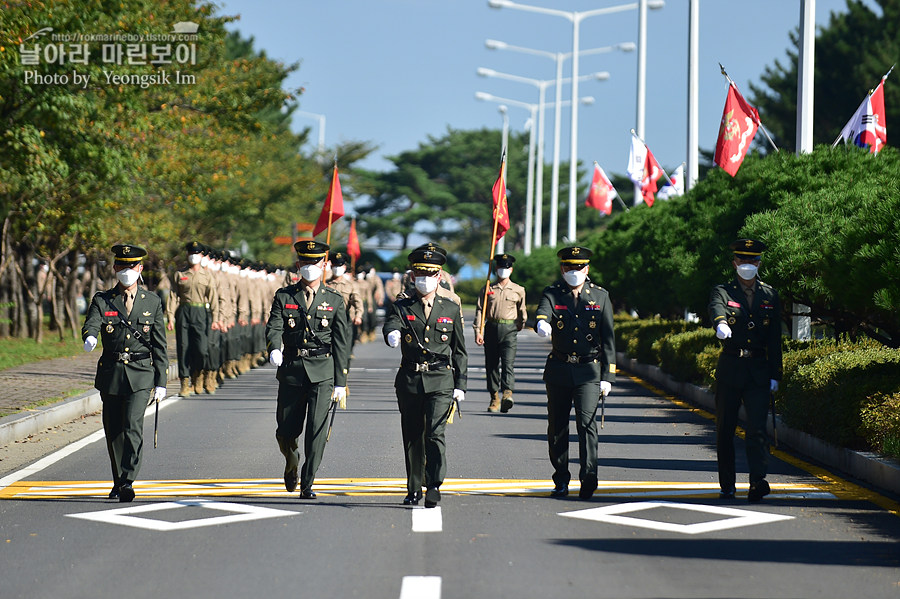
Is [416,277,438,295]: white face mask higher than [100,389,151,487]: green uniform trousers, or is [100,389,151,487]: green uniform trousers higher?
[416,277,438,295]: white face mask

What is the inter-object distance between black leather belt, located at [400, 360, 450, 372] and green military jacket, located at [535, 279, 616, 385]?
91 cm

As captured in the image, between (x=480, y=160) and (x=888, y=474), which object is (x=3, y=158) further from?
(x=480, y=160)

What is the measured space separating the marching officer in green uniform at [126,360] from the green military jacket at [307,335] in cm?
87

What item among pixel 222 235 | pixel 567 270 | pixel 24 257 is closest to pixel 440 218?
pixel 222 235

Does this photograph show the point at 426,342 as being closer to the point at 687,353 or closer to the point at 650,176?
the point at 687,353

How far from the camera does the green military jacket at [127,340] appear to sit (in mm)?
10312

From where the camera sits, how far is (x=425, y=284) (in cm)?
1016


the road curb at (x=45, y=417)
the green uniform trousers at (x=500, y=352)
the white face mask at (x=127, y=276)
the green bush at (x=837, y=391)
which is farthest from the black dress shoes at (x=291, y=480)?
the green uniform trousers at (x=500, y=352)

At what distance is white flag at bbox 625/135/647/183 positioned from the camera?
105 ft

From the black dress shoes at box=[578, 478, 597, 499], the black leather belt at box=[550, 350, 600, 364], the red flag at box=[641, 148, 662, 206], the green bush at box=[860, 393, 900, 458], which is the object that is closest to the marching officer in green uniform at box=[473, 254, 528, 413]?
the green bush at box=[860, 393, 900, 458]

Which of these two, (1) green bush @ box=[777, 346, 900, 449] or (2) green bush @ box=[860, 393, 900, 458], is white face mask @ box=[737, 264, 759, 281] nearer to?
(2) green bush @ box=[860, 393, 900, 458]

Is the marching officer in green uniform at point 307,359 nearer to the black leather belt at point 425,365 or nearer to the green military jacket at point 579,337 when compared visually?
the black leather belt at point 425,365

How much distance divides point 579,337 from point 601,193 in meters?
27.2

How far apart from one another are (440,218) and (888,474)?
295ft
